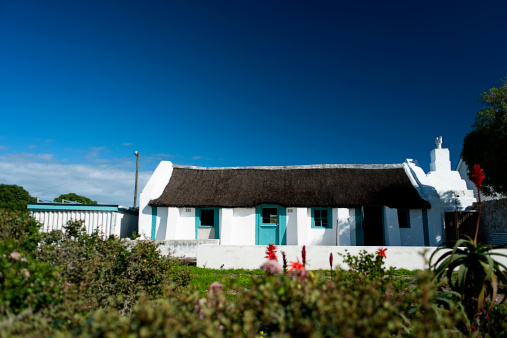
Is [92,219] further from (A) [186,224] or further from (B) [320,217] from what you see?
(B) [320,217]

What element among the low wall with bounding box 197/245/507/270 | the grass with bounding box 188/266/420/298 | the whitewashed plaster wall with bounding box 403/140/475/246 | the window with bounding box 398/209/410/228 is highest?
the whitewashed plaster wall with bounding box 403/140/475/246

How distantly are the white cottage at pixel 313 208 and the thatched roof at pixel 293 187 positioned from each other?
55mm

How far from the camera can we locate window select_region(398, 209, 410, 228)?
58.1 feet

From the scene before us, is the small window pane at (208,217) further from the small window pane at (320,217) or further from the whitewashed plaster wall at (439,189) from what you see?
the whitewashed plaster wall at (439,189)

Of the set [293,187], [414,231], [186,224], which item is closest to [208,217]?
[186,224]

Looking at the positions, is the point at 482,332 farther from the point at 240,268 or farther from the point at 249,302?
the point at 240,268

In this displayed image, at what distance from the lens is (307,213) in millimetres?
17875

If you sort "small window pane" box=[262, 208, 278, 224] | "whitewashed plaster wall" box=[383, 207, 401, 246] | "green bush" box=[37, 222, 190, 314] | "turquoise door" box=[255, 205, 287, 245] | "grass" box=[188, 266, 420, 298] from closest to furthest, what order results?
1. "green bush" box=[37, 222, 190, 314]
2. "grass" box=[188, 266, 420, 298]
3. "whitewashed plaster wall" box=[383, 207, 401, 246]
4. "turquoise door" box=[255, 205, 287, 245]
5. "small window pane" box=[262, 208, 278, 224]

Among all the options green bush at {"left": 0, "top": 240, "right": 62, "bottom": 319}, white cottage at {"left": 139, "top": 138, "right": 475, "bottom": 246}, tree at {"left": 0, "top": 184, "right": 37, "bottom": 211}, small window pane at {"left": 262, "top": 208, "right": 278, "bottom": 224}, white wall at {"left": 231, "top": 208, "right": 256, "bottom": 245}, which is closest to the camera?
green bush at {"left": 0, "top": 240, "right": 62, "bottom": 319}

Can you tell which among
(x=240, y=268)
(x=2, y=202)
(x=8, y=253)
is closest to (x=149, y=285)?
(x=8, y=253)

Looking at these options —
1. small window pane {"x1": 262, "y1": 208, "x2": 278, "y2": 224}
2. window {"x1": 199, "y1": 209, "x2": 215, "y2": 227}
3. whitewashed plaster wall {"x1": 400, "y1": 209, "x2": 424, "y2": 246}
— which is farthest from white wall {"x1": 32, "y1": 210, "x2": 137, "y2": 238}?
whitewashed plaster wall {"x1": 400, "y1": 209, "x2": 424, "y2": 246}

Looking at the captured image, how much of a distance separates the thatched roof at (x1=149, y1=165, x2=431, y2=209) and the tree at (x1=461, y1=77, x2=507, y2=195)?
3523 mm

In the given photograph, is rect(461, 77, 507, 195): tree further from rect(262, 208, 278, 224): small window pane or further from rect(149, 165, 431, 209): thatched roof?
rect(262, 208, 278, 224): small window pane

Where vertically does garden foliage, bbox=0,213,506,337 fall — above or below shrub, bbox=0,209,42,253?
below
